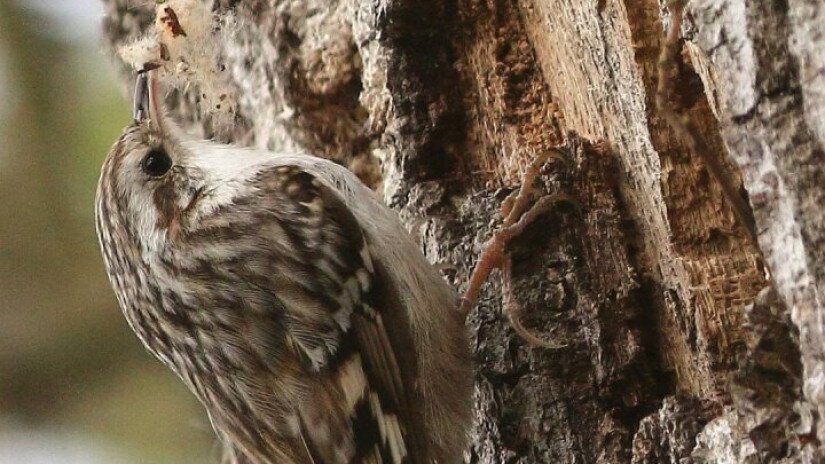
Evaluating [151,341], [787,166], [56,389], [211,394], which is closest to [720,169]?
[787,166]

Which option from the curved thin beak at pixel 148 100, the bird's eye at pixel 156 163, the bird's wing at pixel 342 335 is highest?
the curved thin beak at pixel 148 100

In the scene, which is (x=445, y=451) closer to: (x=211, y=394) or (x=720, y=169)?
(x=211, y=394)

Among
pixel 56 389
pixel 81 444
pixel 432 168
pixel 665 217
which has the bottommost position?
pixel 81 444

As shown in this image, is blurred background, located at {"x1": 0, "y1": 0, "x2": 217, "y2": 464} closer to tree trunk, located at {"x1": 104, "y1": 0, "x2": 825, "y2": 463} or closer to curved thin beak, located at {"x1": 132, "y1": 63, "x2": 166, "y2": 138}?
curved thin beak, located at {"x1": 132, "y1": 63, "x2": 166, "y2": 138}

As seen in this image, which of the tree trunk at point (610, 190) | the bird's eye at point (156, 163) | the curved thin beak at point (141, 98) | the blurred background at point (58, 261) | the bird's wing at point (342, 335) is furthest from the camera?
the blurred background at point (58, 261)

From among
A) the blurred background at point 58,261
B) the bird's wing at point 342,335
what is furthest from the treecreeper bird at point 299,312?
the blurred background at point 58,261

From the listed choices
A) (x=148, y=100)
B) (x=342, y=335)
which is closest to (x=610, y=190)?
(x=342, y=335)

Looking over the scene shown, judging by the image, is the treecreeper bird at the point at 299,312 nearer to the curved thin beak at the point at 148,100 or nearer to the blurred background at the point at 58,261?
the curved thin beak at the point at 148,100
